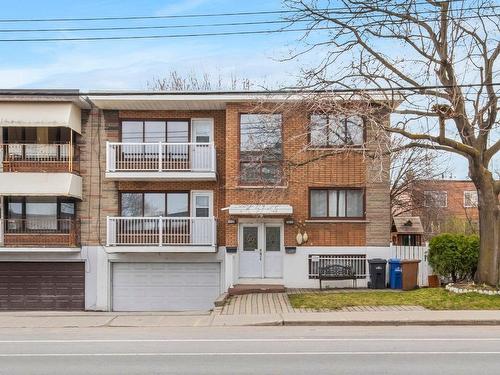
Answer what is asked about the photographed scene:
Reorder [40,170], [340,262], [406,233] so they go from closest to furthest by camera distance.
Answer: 1. [340,262]
2. [40,170]
3. [406,233]

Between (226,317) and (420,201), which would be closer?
(226,317)

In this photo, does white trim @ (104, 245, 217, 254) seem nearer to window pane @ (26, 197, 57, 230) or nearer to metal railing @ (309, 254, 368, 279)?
window pane @ (26, 197, 57, 230)

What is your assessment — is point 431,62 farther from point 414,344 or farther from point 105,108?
point 105,108

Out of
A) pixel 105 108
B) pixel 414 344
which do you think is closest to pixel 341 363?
pixel 414 344

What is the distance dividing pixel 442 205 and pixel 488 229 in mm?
33816

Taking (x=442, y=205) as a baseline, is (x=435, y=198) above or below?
above

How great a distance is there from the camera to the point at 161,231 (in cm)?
2345

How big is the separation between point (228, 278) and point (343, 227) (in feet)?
15.8

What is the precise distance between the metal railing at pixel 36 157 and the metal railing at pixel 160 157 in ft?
5.83

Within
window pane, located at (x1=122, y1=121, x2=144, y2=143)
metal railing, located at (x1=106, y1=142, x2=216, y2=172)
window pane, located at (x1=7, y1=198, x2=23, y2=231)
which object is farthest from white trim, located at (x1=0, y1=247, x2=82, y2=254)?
window pane, located at (x1=122, y1=121, x2=144, y2=143)

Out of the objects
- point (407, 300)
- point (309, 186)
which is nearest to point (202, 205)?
point (309, 186)

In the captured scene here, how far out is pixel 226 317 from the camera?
618 inches

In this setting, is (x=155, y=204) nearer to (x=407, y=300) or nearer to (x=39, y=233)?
(x=39, y=233)

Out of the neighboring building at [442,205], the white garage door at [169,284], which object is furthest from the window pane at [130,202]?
the neighboring building at [442,205]
